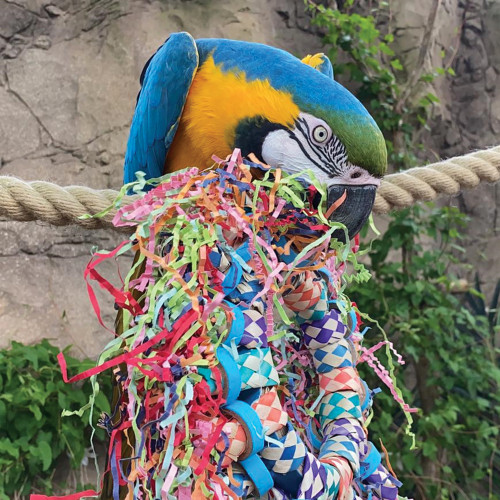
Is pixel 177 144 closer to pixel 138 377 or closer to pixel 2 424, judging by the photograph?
pixel 138 377

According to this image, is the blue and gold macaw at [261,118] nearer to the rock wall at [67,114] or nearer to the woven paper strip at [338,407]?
the woven paper strip at [338,407]

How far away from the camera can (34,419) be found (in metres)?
1.21

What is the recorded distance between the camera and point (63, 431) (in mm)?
1239

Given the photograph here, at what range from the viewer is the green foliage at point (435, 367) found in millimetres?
1527

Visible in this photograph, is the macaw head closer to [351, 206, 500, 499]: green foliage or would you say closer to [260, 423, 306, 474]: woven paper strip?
[260, 423, 306, 474]: woven paper strip

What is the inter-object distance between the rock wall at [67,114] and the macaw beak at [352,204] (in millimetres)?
1060

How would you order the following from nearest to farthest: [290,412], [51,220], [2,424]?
1. [290,412]
2. [51,220]
3. [2,424]

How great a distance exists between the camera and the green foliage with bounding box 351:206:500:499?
1527mm

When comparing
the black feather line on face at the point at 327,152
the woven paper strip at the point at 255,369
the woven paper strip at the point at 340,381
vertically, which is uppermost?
the black feather line on face at the point at 327,152

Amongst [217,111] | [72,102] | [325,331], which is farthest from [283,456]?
[72,102]

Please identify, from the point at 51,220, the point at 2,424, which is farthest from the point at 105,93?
the point at 51,220

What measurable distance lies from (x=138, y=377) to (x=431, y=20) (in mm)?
1553

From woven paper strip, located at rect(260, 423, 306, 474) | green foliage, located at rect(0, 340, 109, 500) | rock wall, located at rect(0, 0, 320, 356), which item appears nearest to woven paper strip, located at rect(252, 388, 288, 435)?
woven paper strip, located at rect(260, 423, 306, 474)

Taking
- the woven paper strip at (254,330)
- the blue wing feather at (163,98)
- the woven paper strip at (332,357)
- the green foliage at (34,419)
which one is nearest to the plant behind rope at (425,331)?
the green foliage at (34,419)
